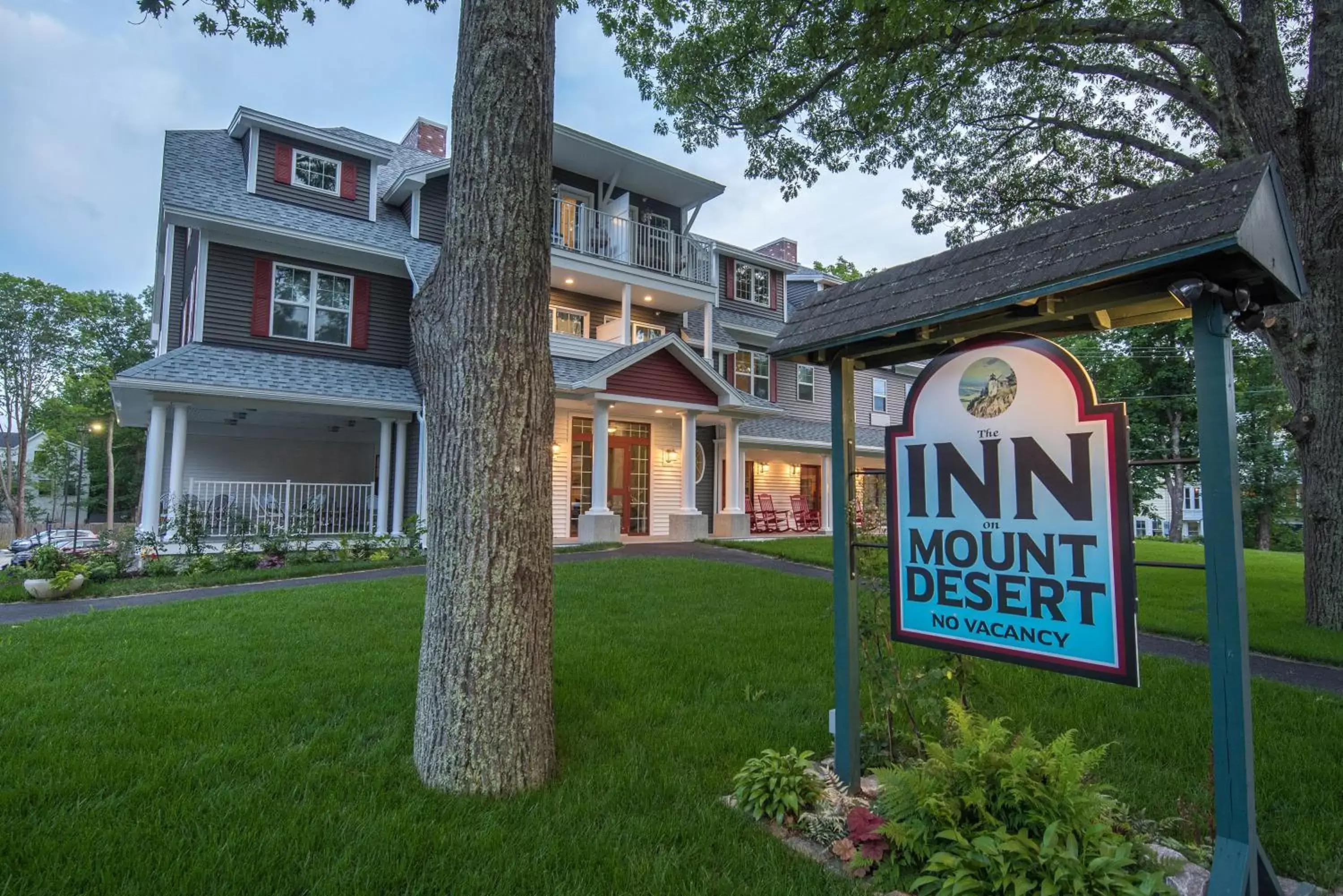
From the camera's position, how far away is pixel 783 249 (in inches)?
911

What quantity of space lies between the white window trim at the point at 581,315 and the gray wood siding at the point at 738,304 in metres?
4.41

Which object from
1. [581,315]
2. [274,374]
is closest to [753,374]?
[581,315]

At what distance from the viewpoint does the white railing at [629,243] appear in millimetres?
14805

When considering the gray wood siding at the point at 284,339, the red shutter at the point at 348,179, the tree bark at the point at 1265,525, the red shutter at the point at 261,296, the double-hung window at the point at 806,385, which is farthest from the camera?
the tree bark at the point at 1265,525

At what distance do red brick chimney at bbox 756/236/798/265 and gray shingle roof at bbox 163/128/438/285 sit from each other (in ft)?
42.5

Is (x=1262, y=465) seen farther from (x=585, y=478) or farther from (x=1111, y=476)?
(x=1111, y=476)

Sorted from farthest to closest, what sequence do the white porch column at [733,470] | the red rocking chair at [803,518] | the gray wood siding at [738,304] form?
the red rocking chair at [803,518], the gray wood siding at [738,304], the white porch column at [733,470]

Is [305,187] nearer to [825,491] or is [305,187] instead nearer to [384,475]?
[384,475]

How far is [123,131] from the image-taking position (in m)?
22.7

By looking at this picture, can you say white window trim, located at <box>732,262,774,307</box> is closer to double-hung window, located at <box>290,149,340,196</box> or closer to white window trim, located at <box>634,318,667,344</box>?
white window trim, located at <box>634,318,667,344</box>

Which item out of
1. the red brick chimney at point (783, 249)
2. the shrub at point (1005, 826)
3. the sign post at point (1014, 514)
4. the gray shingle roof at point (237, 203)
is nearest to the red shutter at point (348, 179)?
the gray shingle roof at point (237, 203)

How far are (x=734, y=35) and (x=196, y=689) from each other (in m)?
8.51

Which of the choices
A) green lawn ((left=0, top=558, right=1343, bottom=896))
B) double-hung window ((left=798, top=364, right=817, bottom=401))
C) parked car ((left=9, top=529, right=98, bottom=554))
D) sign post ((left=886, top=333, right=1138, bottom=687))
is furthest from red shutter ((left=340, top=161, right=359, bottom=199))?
sign post ((left=886, top=333, right=1138, bottom=687))

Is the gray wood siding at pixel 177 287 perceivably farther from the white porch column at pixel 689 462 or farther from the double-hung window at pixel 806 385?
the double-hung window at pixel 806 385
